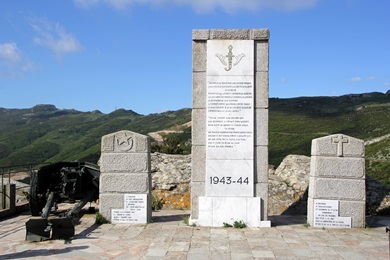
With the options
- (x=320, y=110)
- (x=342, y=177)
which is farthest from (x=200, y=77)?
(x=320, y=110)

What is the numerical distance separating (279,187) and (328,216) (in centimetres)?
232

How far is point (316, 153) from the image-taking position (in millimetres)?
7957

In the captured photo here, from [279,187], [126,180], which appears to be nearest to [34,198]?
[126,180]

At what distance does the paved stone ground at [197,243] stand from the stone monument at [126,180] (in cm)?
32

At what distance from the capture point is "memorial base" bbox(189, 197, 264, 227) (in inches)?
310

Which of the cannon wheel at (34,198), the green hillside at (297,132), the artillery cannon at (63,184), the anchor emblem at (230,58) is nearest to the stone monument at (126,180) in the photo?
the artillery cannon at (63,184)

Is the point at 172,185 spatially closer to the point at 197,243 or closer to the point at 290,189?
the point at 290,189

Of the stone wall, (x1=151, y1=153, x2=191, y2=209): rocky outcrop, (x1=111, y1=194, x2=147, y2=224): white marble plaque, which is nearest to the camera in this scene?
(x1=111, y1=194, x2=147, y2=224): white marble plaque

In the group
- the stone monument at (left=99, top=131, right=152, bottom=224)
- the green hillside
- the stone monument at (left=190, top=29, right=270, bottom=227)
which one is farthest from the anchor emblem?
the green hillside

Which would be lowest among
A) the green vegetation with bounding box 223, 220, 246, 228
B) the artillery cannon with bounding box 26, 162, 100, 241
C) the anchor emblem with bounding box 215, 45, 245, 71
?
the green vegetation with bounding box 223, 220, 246, 228

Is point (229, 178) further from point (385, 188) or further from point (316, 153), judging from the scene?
point (385, 188)

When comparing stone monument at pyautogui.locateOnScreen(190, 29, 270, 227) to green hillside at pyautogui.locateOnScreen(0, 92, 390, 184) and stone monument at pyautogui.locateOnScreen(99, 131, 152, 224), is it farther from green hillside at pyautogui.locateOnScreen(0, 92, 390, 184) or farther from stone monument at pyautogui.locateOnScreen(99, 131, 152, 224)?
green hillside at pyautogui.locateOnScreen(0, 92, 390, 184)

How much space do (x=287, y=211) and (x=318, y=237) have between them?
2702 mm

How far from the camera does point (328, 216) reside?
26.0ft
